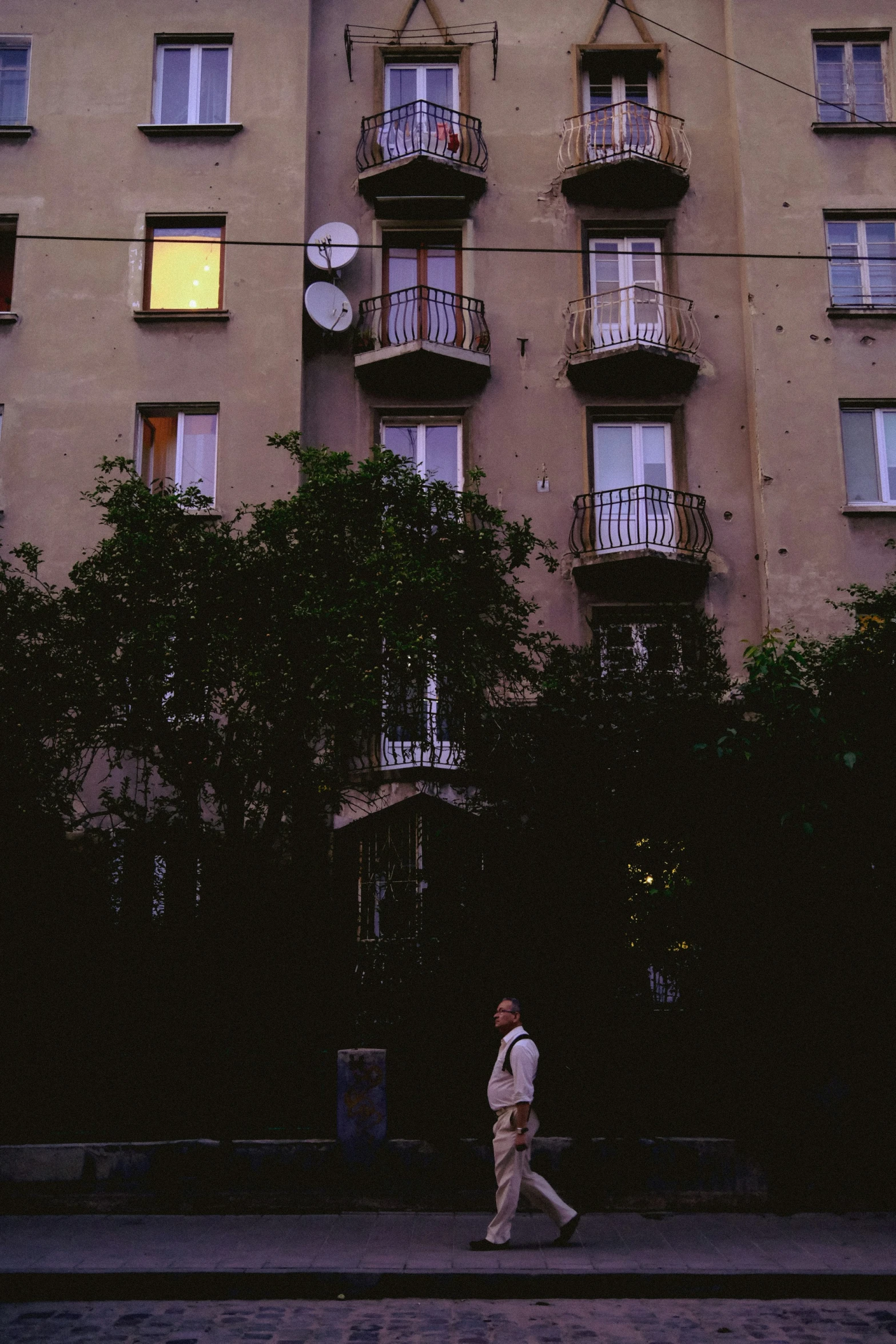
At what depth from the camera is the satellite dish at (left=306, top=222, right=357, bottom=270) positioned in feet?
62.4

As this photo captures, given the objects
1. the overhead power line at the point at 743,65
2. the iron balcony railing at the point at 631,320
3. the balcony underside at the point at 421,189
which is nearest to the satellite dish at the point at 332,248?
the balcony underside at the point at 421,189

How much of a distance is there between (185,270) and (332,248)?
2396mm

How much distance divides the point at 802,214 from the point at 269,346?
867 centimetres

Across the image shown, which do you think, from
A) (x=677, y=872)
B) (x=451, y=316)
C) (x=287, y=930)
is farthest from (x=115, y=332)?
(x=677, y=872)

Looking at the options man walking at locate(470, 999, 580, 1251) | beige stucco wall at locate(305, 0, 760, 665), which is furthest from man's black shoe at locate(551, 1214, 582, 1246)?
beige stucco wall at locate(305, 0, 760, 665)

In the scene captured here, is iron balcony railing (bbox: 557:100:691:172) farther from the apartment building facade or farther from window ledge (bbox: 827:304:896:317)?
window ledge (bbox: 827:304:896:317)

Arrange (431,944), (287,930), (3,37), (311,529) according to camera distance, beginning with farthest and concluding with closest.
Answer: (3,37) → (311,529) → (287,930) → (431,944)

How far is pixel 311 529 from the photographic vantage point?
13.3m

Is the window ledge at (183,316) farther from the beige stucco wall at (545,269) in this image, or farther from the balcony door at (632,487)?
the balcony door at (632,487)

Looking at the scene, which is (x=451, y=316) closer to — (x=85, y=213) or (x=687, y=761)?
(x=85, y=213)

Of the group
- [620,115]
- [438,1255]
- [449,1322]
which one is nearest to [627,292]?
[620,115]

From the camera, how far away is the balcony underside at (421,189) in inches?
768

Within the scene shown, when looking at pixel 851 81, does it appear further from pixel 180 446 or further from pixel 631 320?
pixel 180 446

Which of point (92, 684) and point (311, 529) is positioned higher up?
point (311, 529)
